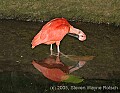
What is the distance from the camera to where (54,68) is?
261 inches

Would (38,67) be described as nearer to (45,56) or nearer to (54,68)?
(54,68)

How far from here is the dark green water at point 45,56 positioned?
6.00m

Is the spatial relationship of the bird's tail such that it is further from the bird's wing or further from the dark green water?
the bird's wing

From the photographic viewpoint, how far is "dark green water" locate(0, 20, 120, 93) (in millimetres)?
5996

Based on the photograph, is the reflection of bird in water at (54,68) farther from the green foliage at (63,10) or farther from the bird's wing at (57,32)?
the green foliage at (63,10)

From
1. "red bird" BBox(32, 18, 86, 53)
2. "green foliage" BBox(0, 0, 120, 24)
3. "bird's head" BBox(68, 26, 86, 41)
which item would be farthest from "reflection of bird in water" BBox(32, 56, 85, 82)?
"green foliage" BBox(0, 0, 120, 24)

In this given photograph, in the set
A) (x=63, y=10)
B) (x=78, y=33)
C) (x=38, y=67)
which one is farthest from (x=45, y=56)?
(x=63, y=10)

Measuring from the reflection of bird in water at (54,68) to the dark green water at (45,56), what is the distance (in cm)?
11

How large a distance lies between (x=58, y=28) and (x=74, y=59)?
2.26 feet

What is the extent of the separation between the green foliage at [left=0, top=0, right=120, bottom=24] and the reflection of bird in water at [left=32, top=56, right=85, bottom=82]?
286cm

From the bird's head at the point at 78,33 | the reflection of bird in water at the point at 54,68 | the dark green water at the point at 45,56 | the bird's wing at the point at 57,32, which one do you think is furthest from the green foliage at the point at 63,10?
the reflection of bird in water at the point at 54,68

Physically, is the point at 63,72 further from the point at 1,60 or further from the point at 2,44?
the point at 2,44

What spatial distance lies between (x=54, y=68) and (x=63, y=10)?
362 cm

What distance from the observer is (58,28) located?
22.7ft
